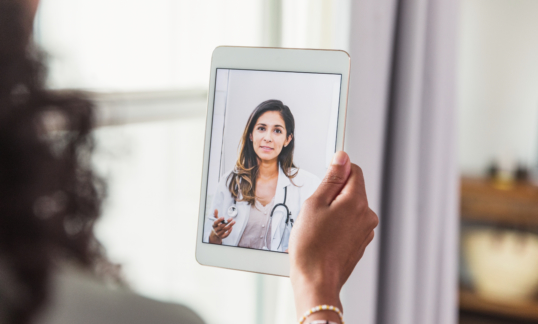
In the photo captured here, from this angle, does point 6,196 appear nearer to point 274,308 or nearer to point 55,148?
point 55,148

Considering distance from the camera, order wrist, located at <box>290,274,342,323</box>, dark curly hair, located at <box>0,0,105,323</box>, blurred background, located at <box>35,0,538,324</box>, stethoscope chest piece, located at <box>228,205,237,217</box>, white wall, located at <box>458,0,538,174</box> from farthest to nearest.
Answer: white wall, located at <box>458,0,538,174</box> < blurred background, located at <box>35,0,538,324</box> < stethoscope chest piece, located at <box>228,205,237,217</box> < wrist, located at <box>290,274,342,323</box> < dark curly hair, located at <box>0,0,105,323</box>

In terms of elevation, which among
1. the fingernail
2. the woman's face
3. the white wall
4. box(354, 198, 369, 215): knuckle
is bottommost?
box(354, 198, 369, 215): knuckle

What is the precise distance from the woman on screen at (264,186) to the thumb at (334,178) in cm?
3

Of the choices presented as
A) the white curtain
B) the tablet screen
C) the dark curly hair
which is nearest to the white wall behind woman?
the tablet screen

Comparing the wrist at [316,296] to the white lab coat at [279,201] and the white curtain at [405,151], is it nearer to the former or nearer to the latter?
the white lab coat at [279,201]

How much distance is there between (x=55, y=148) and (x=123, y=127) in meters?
0.38

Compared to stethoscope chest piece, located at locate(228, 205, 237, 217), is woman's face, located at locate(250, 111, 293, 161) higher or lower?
higher

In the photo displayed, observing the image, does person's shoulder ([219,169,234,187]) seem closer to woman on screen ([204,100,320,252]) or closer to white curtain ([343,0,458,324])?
woman on screen ([204,100,320,252])

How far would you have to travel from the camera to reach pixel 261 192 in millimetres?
428

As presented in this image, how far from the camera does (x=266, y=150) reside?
16.8 inches

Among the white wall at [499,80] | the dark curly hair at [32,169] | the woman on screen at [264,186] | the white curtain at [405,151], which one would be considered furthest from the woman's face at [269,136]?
the white wall at [499,80]

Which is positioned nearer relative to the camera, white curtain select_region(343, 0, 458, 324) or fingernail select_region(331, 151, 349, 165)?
fingernail select_region(331, 151, 349, 165)

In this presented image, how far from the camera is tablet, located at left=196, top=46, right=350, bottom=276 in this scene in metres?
0.41

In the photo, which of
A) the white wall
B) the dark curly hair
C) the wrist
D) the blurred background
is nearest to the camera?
the dark curly hair
